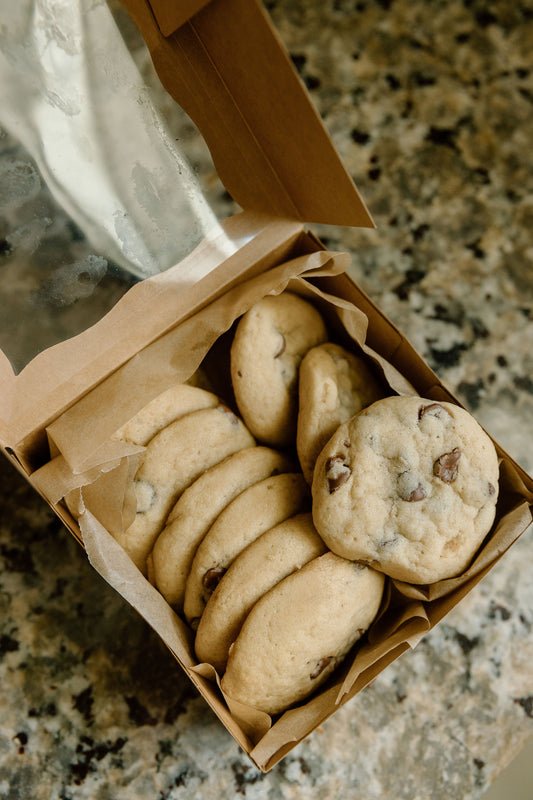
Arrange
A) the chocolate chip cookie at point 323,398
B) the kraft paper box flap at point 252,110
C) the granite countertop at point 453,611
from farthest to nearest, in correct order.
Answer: the granite countertop at point 453,611
the chocolate chip cookie at point 323,398
the kraft paper box flap at point 252,110

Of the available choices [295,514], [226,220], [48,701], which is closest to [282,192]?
[226,220]

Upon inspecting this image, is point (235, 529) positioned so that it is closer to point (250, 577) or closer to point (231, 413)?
point (250, 577)

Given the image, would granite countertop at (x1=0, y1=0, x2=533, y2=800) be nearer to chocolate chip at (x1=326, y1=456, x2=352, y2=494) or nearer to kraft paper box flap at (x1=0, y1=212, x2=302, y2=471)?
kraft paper box flap at (x1=0, y1=212, x2=302, y2=471)

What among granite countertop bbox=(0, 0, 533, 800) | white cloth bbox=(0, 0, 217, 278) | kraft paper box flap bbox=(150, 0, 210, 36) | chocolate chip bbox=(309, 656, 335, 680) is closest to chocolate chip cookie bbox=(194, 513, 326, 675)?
chocolate chip bbox=(309, 656, 335, 680)

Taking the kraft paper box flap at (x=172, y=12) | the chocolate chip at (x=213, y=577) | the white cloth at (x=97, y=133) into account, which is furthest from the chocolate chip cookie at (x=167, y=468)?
the kraft paper box flap at (x=172, y=12)

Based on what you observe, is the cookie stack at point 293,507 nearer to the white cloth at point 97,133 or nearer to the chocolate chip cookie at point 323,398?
the chocolate chip cookie at point 323,398
